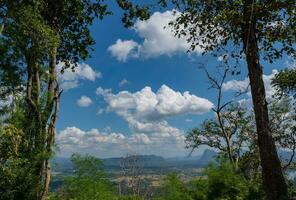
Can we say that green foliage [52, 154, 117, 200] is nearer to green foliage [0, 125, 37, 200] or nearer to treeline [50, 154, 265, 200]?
treeline [50, 154, 265, 200]

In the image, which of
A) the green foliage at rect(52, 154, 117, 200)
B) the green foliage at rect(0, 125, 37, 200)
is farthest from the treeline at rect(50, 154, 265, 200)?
the green foliage at rect(0, 125, 37, 200)

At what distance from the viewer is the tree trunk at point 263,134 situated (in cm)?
1432

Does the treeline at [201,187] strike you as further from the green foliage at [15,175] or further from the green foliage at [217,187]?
the green foliage at [15,175]

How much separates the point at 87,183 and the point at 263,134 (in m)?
7.40

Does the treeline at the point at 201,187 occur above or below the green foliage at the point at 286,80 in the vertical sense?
below

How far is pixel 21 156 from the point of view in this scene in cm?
2167

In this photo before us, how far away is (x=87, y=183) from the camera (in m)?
17.9

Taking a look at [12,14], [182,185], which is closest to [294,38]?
[182,185]

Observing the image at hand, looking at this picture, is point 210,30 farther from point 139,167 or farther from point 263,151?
point 139,167

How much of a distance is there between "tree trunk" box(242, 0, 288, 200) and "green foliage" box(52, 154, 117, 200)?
646 centimetres

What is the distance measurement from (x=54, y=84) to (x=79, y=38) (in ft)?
10.5

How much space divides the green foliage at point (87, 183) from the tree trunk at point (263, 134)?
646 centimetres

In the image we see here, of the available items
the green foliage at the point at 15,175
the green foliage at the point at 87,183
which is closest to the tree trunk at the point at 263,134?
the green foliage at the point at 87,183

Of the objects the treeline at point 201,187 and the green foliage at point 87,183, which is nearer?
the treeline at point 201,187
